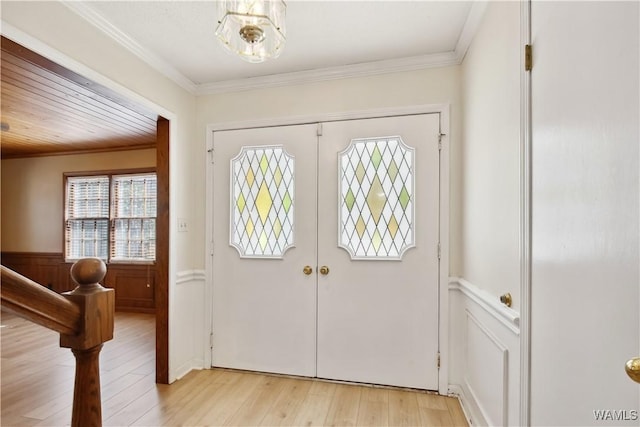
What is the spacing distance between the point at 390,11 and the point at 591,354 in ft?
6.48

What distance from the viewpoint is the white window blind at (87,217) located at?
17.1 ft

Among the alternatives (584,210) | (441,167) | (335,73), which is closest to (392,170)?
(441,167)

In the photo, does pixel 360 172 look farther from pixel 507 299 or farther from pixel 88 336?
pixel 88 336

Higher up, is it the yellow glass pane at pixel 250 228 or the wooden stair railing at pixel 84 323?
the yellow glass pane at pixel 250 228

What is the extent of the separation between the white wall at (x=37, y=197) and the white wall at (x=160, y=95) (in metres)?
3.02

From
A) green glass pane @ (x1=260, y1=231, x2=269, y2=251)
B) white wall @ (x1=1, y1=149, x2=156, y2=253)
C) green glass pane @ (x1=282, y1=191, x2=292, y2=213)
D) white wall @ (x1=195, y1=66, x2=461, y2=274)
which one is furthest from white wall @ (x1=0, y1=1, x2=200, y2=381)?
white wall @ (x1=1, y1=149, x2=156, y2=253)

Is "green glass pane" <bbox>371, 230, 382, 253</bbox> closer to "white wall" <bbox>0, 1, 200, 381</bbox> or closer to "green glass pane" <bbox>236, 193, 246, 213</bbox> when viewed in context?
"green glass pane" <bbox>236, 193, 246, 213</bbox>

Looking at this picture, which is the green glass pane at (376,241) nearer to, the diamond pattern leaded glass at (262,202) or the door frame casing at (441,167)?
the door frame casing at (441,167)

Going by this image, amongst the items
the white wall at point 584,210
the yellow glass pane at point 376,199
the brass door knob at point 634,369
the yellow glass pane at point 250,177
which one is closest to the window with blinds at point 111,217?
the yellow glass pane at point 250,177

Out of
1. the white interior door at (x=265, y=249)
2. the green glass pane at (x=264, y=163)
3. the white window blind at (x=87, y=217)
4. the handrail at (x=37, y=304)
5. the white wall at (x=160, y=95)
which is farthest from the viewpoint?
the white window blind at (x=87, y=217)

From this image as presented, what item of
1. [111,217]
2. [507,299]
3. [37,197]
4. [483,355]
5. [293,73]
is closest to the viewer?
[507,299]

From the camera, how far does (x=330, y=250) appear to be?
263cm

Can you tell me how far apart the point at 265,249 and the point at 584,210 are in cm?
224

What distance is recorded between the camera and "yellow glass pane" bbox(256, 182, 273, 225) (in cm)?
277
